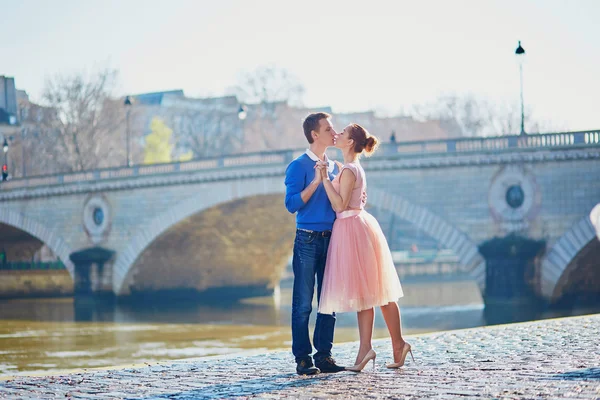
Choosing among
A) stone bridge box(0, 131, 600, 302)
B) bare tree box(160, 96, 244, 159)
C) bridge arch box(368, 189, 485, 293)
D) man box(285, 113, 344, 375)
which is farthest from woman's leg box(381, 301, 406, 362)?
bare tree box(160, 96, 244, 159)

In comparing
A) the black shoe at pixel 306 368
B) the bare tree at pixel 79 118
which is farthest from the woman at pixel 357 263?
the bare tree at pixel 79 118

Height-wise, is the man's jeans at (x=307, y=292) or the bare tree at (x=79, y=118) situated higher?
the bare tree at (x=79, y=118)

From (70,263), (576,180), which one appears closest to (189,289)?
(70,263)

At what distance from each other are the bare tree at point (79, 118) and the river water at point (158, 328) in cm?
1249

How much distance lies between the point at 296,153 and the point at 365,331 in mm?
21532

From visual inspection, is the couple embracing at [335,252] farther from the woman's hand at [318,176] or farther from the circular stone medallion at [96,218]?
the circular stone medallion at [96,218]

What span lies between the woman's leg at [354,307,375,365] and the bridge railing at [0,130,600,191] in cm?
1688

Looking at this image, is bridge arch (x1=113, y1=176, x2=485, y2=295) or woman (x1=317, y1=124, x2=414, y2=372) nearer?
woman (x1=317, y1=124, x2=414, y2=372)

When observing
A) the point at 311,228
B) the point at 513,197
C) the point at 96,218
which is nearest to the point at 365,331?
the point at 311,228

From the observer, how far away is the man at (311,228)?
748cm

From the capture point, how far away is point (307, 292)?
24.6ft

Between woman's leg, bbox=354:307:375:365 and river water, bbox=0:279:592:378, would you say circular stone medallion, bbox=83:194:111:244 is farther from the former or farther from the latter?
woman's leg, bbox=354:307:375:365

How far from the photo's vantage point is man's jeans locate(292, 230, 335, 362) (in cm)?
748

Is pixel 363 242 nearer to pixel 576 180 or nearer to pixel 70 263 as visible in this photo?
pixel 576 180
